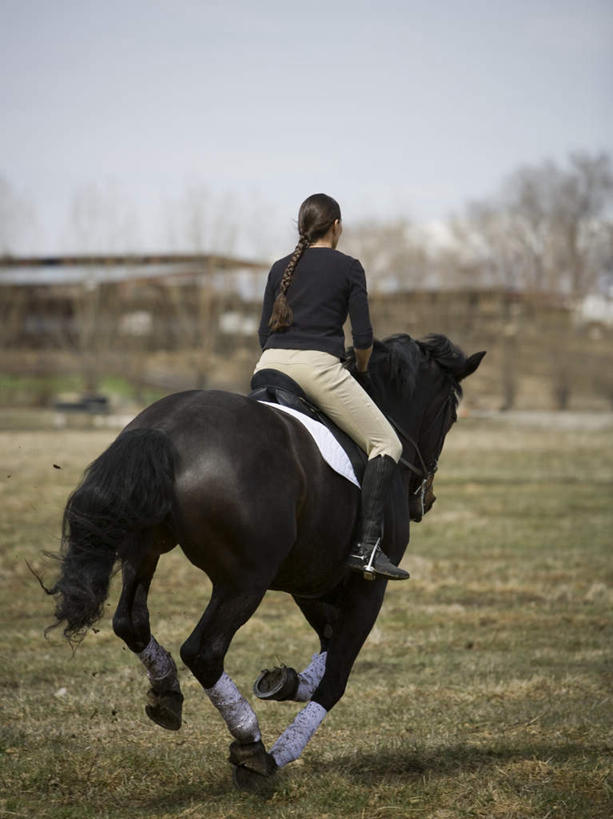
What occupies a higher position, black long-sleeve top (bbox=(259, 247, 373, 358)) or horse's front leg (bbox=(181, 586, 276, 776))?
black long-sleeve top (bbox=(259, 247, 373, 358))

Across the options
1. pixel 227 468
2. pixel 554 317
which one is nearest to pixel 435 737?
pixel 227 468

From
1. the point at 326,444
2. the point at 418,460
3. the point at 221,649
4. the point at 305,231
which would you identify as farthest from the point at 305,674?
the point at 305,231

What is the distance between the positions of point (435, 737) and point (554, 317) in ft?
170

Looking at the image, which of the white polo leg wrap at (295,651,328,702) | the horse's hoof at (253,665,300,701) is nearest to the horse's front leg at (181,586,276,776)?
the horse's hoof at (253,665,300,701)

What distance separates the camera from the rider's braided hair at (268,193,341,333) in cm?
523

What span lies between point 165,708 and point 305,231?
246cm

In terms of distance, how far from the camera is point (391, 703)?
23.2 feet

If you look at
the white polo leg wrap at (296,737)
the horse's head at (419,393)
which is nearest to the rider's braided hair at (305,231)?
the horse's head at (419,393)

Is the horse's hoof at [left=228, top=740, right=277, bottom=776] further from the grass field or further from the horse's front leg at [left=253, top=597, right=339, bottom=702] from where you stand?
the horse's front leg at [left=253, top=597, right=339, bottom=702]

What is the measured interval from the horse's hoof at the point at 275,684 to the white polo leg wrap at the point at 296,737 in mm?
151

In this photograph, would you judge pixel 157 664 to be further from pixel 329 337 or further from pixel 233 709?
pixel 329 337

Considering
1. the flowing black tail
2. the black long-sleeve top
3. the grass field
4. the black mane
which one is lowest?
the grass field

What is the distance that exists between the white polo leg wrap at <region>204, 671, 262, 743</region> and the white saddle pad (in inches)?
44.3

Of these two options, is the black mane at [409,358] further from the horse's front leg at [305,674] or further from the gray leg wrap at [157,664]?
the gray leg wrap at [157,664]
